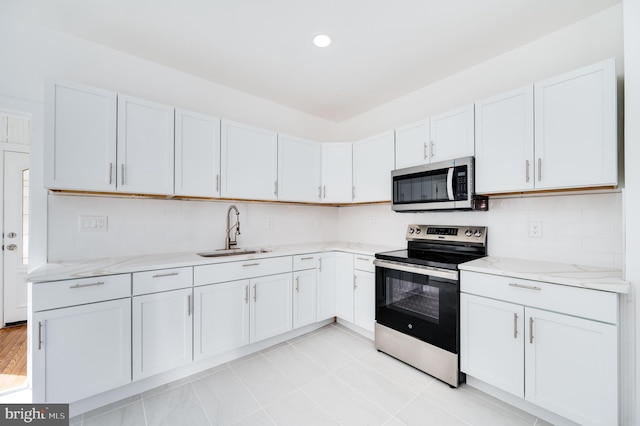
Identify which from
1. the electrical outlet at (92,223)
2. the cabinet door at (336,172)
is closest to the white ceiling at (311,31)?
the cabinet door at (336,172)

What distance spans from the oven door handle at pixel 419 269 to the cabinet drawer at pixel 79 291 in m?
2.02

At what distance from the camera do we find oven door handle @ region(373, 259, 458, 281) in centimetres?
200

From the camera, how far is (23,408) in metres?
1.64

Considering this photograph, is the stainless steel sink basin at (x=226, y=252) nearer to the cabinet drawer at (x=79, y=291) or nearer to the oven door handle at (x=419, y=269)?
the cabinet drawer at (x=79, y=291)

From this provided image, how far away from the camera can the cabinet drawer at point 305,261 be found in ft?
8.97

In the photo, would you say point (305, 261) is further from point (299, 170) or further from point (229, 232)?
point (299, 170)

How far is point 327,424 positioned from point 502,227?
6.65 feet

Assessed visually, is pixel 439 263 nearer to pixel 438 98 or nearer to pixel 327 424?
pixel 327 424

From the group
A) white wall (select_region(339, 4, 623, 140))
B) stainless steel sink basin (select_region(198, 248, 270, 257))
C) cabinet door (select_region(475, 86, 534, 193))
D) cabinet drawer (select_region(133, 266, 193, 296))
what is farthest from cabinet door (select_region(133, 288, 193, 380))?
white wall (select_region(339, 4, 623, 140))

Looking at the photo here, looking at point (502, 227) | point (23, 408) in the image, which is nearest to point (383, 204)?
point (502, 227)

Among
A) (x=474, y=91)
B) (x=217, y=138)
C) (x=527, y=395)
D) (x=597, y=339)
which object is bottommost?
(x=527, y=395)

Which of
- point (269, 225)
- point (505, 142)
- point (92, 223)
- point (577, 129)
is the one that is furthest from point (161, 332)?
point (577, 129)

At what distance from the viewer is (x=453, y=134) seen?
2320 millimetres

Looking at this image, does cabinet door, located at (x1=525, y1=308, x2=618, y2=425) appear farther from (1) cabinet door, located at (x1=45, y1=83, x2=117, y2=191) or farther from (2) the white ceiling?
(1) cabinet door, located at (x1=45, y1=83, x2=117, y2=191)
